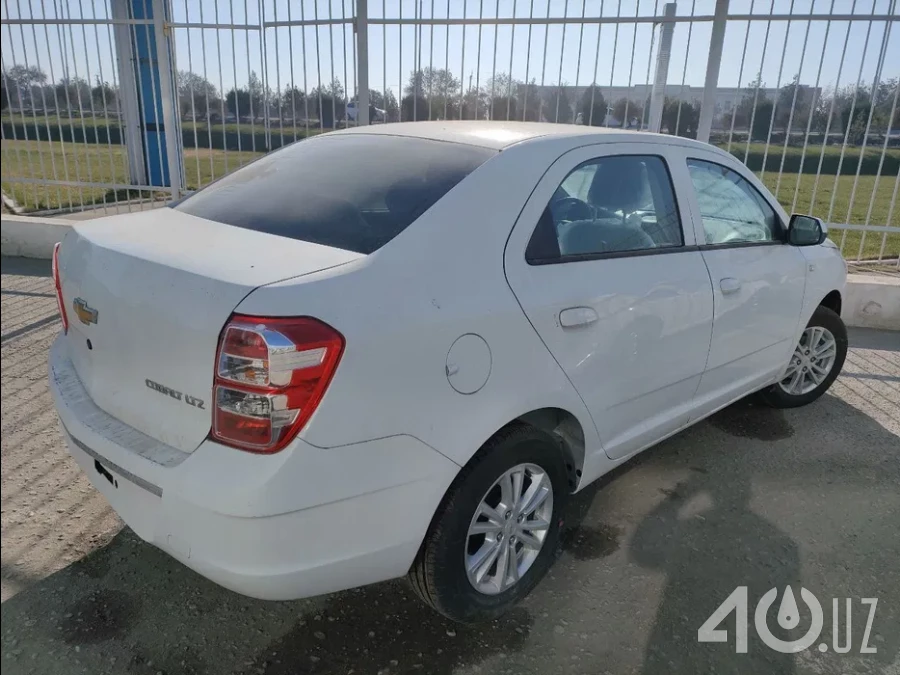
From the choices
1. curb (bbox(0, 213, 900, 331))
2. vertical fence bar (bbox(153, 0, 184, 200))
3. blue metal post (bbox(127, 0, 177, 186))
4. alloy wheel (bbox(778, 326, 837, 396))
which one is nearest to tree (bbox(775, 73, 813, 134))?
curb (bbox(0, 213, 900, 331))

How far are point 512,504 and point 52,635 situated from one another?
5.29 ft

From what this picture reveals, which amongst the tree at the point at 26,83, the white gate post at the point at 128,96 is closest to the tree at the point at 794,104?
the white gate post at the point at 128,96

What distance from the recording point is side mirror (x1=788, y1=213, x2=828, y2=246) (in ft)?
12.1

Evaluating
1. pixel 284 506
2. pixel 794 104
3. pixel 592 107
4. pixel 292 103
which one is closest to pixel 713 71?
pixel 794 104

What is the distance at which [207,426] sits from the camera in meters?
1.87

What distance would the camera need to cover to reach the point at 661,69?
6.37 m

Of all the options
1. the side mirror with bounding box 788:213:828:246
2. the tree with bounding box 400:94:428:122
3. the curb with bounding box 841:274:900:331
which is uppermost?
the tree with bounding box 400:94:428:122

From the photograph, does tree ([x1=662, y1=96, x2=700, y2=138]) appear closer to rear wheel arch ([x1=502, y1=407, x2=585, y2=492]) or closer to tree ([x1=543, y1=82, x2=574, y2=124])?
tree ([x1=543, y1=82, x2=574, y2=124])

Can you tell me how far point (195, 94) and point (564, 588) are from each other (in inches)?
269

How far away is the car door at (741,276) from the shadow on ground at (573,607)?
0.62m

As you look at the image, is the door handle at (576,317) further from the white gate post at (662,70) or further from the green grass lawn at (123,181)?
the white gate post at (662,70)

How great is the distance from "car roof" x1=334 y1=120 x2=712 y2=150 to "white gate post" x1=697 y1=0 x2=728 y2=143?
3770 mm

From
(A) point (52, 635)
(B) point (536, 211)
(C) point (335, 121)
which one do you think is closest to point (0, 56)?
(B) point (536, 211)

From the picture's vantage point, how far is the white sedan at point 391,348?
1.80m
